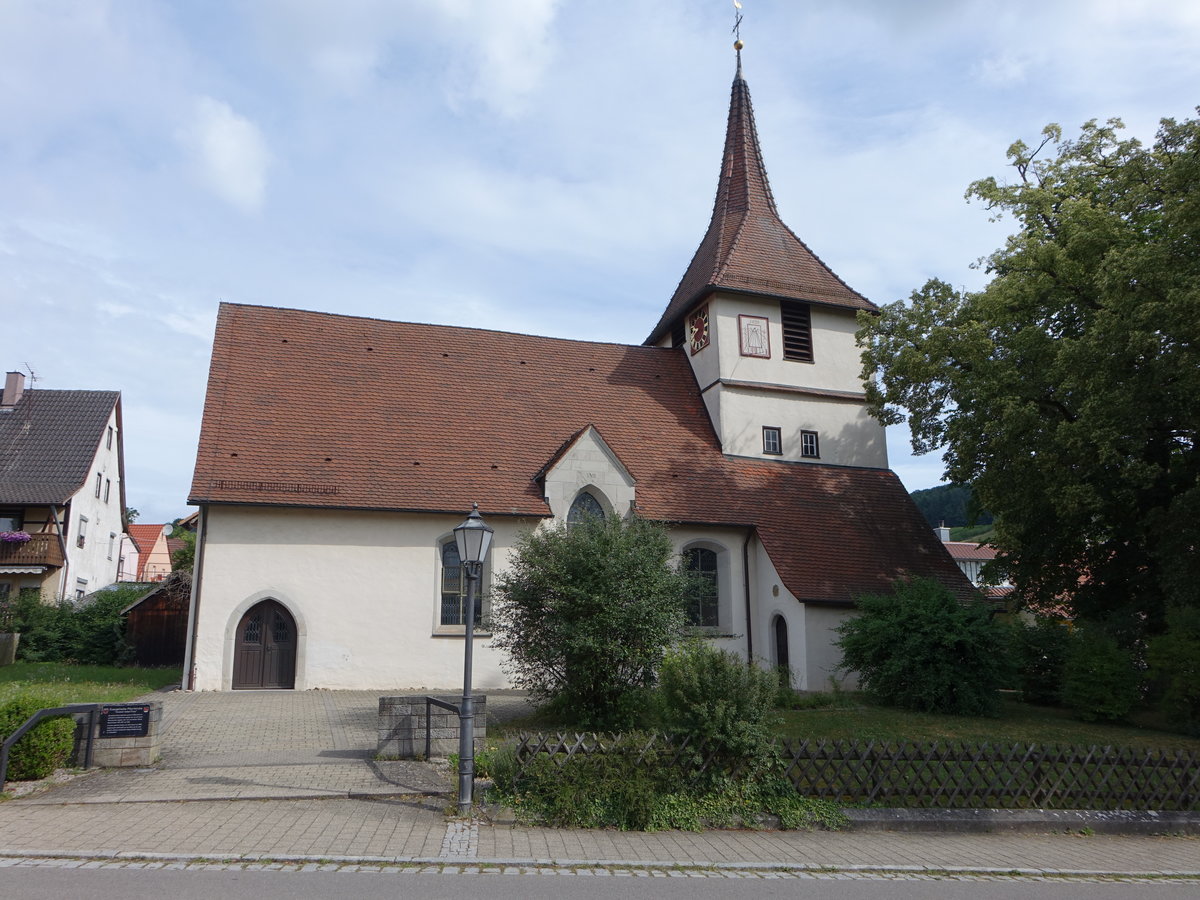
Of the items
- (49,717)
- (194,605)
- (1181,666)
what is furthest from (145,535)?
(1181,666)

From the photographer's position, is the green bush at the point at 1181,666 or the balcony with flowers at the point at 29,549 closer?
the green bush at the point at 1181,666

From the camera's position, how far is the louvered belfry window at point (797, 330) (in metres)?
24.5

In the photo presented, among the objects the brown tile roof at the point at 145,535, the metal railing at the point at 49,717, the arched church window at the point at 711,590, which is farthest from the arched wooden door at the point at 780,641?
the brown tile roof at the point at 145,535

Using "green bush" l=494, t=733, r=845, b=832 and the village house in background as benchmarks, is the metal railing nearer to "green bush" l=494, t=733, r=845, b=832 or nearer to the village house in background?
"green bush" l=494, t=733, r=845, b=832

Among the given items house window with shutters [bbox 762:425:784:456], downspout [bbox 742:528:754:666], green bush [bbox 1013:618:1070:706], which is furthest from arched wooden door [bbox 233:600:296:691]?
green bush [bbox 1013:618:1070:706]

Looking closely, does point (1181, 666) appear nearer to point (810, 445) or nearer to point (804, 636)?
point (804, 636)

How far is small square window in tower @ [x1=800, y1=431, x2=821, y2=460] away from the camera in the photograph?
24156 mm

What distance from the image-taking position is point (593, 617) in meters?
12.7

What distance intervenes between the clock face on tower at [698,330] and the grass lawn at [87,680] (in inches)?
607

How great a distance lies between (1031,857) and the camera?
8.87 meters

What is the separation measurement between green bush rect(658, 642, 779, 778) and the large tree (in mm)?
9561

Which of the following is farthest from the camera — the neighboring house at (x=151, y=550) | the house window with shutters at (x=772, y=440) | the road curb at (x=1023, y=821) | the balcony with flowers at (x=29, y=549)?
the neighboring house at (x=151, y=550)

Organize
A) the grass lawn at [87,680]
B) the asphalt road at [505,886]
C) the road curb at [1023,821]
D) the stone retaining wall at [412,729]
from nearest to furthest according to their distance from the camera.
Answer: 1. the asphalt road at [505,886]
2. the road curb at [1023,821]
3. the stone retaining wall at [412,729]
4. the grass lawn at [87,680]

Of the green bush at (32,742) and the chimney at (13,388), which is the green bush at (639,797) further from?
the chimney at (13,388)
